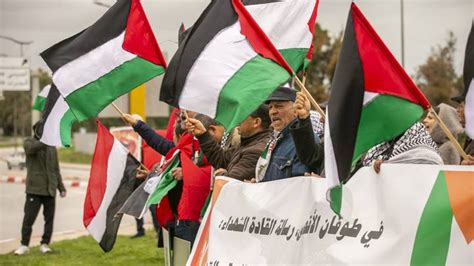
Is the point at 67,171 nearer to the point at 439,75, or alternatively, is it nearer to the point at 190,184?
the point at 439,75

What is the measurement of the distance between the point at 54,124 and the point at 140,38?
143 centimetres

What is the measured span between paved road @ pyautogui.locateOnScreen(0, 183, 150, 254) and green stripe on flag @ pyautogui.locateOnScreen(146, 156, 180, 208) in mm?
6265

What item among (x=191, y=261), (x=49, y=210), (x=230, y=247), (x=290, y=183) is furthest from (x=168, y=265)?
(x=49, y=210)

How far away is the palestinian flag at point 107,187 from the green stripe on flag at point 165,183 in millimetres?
836

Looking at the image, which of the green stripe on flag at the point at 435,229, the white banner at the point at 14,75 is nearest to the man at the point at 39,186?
the green stripe on flag at the point at 435,229

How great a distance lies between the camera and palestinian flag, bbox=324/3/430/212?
5.31 metres

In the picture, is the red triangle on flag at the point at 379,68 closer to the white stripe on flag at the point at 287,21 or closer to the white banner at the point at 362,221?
the white banner at the point at 362,221

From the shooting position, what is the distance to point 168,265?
345 inches

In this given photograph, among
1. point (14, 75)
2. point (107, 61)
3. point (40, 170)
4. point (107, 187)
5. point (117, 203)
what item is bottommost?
point (40, 170)

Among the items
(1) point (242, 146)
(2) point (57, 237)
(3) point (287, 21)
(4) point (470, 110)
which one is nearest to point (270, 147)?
(1) point (242, 146)

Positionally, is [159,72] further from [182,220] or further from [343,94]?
[343,94]

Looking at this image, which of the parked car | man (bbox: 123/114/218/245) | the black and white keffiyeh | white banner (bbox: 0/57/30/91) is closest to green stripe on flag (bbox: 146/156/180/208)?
man (bbox: 123/114/218/245)

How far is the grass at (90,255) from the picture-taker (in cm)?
1246

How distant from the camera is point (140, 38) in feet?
27.1
